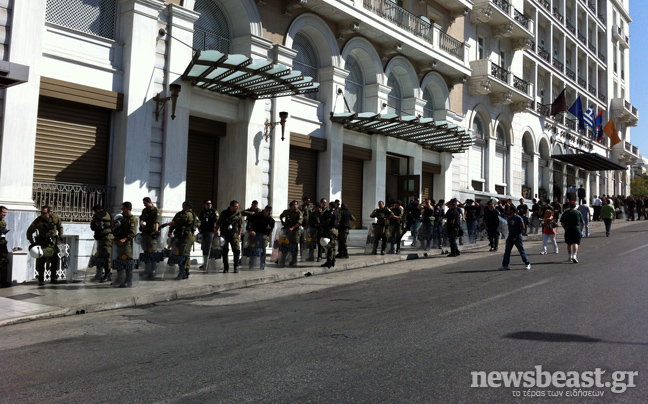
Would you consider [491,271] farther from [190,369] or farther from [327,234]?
[190,369]

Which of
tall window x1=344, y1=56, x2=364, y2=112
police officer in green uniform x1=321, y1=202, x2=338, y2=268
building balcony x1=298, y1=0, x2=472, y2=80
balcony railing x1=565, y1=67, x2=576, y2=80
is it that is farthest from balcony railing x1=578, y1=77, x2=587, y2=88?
police officer in green uniform x1=321, y1=202, x2=338, y2=268

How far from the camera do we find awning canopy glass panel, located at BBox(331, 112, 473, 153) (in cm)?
1845

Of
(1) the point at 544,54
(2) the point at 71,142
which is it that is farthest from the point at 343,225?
(1) the point at 544,54

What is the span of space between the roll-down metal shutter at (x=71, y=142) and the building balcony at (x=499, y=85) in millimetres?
19177

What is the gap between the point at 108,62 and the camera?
12844 mm

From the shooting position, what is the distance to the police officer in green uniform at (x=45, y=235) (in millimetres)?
10312

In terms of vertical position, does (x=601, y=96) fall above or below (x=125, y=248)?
above

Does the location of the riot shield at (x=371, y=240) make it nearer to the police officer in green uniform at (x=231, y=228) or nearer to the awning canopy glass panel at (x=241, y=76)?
the awning canopy glass panel at (x=241, y=76)

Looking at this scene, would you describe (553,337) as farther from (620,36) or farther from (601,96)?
(620,36)

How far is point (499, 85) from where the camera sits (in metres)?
27.2

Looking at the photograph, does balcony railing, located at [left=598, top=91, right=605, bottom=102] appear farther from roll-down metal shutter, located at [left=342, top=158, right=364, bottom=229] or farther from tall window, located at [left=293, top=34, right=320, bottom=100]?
tall window, located at [left=293, top=34, right=320, bottom=100]

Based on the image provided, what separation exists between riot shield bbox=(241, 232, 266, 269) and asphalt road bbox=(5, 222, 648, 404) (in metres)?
3.08

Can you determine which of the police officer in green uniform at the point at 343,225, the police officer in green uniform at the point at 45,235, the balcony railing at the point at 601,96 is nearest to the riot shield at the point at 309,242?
the police officer in green uniform at the point at 343,225

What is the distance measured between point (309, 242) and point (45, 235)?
6.78 m
